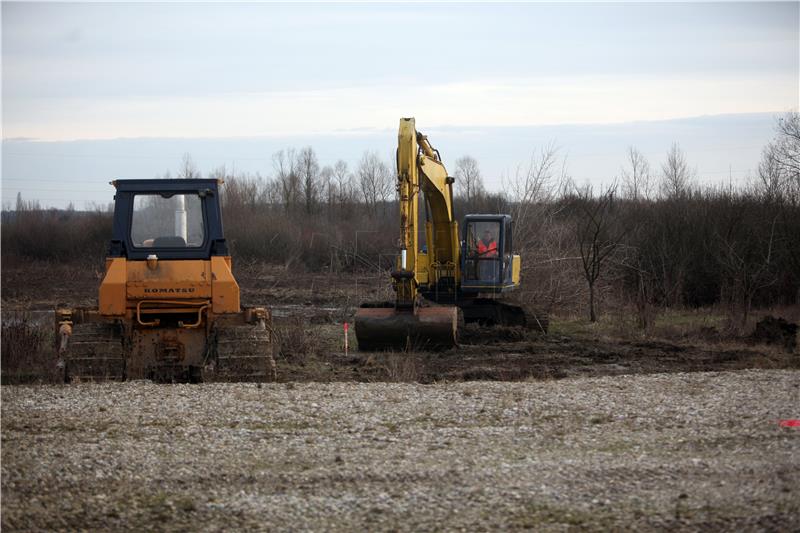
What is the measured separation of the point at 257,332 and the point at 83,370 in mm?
2397

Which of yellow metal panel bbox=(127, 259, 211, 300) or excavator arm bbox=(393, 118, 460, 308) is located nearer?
yellow metal panel bbox=(127, 259, 211, 300)

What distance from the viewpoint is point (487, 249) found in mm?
21500

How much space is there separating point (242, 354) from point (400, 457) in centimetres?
527

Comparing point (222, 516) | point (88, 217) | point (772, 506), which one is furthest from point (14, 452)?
point (88, 217)

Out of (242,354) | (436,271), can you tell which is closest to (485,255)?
(436,271)

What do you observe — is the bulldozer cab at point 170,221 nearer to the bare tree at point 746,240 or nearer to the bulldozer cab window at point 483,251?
the bulldozer cab window at point 483,251

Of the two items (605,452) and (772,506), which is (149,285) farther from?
(772,506)

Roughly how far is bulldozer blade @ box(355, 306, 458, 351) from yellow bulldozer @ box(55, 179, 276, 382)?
4516 mm

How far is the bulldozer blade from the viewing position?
1786 centimetres

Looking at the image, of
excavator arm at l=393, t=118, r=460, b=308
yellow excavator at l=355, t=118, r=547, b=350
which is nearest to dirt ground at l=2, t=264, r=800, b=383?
yellow excavator at l=355, t=118, r=547, b=350

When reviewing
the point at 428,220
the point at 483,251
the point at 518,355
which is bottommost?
the point at 518,355

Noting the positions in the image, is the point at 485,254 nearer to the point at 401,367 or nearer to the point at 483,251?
the point at 483,251

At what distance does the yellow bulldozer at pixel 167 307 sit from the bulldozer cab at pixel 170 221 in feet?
0.05

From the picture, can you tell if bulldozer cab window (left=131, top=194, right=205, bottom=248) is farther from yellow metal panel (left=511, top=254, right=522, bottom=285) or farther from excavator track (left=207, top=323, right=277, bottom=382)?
yellow metal panel (left=511, top=254, right=522, bottom=285)
